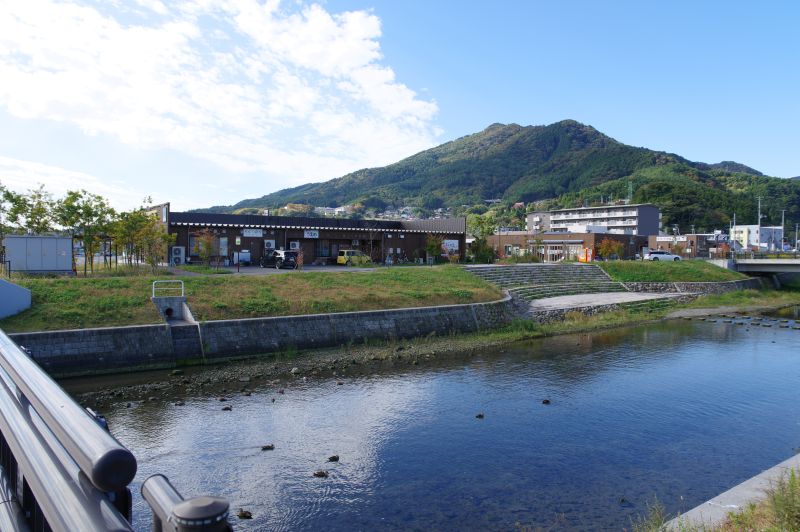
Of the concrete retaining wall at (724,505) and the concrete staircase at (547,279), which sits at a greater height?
the concrete staircase at (547,279)

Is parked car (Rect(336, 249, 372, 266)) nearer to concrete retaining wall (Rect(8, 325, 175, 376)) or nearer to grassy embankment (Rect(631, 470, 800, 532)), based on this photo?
concrete retaining wall (Rect(8, 325, 175, 376))

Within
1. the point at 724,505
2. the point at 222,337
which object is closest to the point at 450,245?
the point at 222,337

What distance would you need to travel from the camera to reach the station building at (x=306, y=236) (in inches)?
1635

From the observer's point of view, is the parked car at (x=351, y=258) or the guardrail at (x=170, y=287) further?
the parked car at (x=351, y=258)

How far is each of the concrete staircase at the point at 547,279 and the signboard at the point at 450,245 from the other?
381 inches

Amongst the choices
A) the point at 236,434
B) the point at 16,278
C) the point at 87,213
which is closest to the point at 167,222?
the point at 87,213

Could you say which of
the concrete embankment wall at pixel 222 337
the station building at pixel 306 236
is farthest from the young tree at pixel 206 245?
the concrete embankment wall at pixel 222 337

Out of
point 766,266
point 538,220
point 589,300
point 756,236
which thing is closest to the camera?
point 589,300

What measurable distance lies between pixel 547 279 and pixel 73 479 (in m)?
44.6

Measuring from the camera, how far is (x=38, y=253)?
2722 centimetres

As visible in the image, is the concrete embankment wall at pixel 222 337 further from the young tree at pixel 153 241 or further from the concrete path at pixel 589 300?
the young tree at pixel 153 241

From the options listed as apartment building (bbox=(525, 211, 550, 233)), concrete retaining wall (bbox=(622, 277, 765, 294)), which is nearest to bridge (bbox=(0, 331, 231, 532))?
concrete retaining wall (bbox=(622, 277, 765, 294))

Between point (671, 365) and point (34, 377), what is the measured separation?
24021 millimetres

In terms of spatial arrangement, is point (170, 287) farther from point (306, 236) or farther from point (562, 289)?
point (562, 289)
